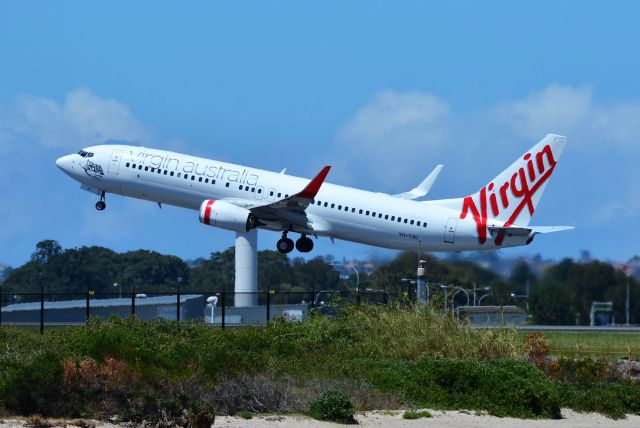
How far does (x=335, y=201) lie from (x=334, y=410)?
110ft

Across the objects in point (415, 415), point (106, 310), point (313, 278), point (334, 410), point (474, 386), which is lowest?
point (415, 415)

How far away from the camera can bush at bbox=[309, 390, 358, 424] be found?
25.4 m

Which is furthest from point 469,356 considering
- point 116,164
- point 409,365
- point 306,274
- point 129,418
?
point 306,274

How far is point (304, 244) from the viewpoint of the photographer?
201ft

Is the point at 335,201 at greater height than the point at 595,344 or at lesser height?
greater

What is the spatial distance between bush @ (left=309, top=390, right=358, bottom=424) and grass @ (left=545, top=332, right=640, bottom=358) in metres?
13.6

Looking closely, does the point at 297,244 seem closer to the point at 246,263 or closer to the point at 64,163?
the point at 64,163

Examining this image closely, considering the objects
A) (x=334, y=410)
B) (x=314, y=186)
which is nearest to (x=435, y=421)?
(x=334, y=410)

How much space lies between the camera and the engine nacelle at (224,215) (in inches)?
2263

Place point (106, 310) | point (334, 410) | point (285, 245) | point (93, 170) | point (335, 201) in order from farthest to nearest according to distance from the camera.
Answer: point (106, 310) < point (285, 245) < point (93, 170) < point (335, 201) < point (334, 410)

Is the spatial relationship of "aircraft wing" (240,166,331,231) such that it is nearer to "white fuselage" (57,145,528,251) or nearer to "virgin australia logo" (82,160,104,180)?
"white fuselage" (57,145,528,251)

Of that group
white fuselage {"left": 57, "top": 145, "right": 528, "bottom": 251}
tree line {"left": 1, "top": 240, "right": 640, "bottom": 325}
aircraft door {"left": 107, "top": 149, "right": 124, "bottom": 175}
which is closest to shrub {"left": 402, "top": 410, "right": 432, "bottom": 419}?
tree line {"left": 1, "top": 240, "right": 640, "bottom": 325}

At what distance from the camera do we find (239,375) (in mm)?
28250

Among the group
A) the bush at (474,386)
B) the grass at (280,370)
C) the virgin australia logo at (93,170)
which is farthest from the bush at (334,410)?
the virgin australia logo at (93,170)
